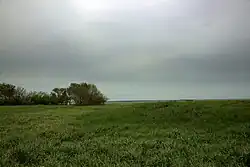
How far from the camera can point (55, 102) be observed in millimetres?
75500

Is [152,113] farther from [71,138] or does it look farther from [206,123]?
[71,138]

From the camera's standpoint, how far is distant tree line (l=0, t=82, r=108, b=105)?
239 ft

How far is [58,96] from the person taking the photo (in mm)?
76250

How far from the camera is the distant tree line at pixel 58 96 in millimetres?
72750

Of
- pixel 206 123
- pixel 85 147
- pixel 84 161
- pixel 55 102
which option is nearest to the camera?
pixel 84 161

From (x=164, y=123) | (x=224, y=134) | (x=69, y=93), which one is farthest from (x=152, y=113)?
(x=69, y=93)

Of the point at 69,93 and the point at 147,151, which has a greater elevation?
the point at 69,93

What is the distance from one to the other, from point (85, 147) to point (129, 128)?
940cm

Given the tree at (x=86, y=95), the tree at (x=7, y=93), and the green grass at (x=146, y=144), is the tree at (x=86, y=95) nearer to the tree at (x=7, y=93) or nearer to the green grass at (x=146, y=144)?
the tree at (x=7, y=93)

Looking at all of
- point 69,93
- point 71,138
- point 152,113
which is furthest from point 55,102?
point 71,138

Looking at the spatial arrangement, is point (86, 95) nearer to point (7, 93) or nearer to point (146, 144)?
point (7, 93)

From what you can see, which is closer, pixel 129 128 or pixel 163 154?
pixel 163 154

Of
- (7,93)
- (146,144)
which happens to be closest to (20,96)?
(7,93)

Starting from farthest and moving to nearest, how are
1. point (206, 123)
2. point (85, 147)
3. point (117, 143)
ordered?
1. point (206, 123)
2. point (117, 143)
3. point (85, 147)
